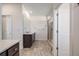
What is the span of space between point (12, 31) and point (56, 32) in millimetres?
1821

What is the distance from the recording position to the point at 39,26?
9.06 m

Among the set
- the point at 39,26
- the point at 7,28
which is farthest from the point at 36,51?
the point at 39,26

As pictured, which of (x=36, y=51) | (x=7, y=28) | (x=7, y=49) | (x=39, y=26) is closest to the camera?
A: (x=7, y=49)

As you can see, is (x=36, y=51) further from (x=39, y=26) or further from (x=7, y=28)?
(x=39, y=26)

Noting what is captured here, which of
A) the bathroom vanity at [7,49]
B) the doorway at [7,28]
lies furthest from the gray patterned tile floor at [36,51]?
the bathroom vanity at [7,49]

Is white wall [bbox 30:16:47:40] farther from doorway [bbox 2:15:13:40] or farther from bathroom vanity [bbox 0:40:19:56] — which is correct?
bathroom vanity [bbox 0:40:19:56]

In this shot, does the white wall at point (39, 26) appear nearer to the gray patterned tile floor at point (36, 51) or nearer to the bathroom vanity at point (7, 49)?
the gray patterned tile floor at point (36, 51)

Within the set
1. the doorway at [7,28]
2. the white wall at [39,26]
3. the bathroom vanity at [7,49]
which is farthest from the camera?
the white wall at [39,26]

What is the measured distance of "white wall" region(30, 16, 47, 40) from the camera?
9.00m

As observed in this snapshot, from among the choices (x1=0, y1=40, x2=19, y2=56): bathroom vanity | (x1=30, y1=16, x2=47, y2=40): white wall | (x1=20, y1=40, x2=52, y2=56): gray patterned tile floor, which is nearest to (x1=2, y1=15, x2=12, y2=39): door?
(x1=20, y1=40, x2=52, y2=56): gray patterned tile floor

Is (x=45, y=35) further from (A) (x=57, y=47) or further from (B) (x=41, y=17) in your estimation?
(A) (x=57, y=47)

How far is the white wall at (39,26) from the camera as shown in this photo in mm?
9004

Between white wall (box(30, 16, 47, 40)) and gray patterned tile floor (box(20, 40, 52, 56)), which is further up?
white wall (box(30, 16, 47, 40))

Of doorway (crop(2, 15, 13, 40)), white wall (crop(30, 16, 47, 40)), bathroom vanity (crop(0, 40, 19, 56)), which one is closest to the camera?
bathroom vanity (crop(0, 40, 19, 56))
